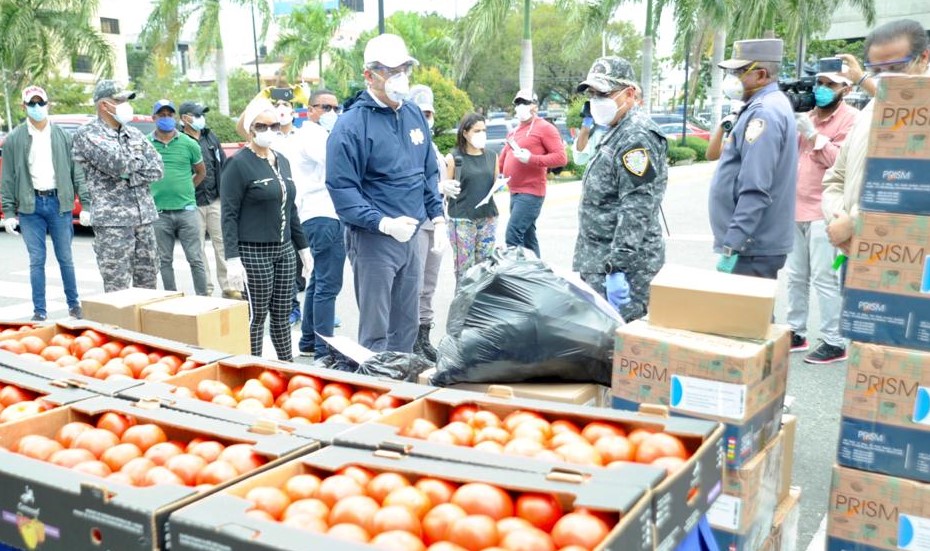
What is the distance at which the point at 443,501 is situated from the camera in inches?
75.5

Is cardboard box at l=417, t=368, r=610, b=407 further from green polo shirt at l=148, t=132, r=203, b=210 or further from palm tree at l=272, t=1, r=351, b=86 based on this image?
palm tree at l=272, t=1, r=351, b=86

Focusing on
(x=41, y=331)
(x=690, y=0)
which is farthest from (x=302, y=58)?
(x=41, y=331)

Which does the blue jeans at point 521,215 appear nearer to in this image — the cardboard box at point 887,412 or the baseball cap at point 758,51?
the baseball cap at point 758,51

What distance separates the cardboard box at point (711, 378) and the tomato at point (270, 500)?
1.46 metres

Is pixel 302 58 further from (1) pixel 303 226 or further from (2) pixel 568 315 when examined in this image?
(2) pixel 568 315

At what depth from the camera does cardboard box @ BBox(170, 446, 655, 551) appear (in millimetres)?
1651

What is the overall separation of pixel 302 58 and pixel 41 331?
40.3 m

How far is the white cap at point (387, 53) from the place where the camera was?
4.71m

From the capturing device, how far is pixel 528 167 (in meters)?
8.34

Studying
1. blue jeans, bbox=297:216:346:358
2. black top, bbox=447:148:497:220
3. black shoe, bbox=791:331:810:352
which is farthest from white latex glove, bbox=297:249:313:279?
black shoe, bbox=791:331:810:352

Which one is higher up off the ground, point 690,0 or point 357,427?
point 690,0

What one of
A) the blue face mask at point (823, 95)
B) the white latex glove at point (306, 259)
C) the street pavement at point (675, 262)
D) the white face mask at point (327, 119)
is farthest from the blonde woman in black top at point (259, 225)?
the blue face mask at point (823, 95)

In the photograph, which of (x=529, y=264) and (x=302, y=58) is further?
(x=302, y=58)

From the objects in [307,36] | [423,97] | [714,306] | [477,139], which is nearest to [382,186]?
[714,306]
